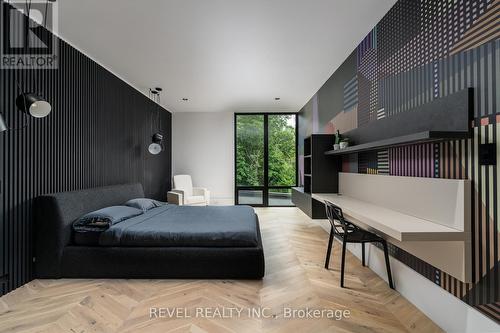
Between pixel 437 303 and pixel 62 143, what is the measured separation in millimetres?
4087

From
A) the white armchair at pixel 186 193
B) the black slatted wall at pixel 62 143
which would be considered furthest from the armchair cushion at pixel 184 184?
the black slatted wall at pixel 62 143

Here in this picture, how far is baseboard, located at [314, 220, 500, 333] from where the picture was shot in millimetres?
1507

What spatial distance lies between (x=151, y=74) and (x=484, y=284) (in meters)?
4.70

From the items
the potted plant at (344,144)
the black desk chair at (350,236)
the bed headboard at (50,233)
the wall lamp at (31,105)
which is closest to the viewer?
the wall lamp at (31,105)

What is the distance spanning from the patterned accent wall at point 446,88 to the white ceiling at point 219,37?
0.44m

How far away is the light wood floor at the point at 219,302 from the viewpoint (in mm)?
1773

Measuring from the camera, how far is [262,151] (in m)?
6.68

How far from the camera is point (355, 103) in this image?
10.8 ft

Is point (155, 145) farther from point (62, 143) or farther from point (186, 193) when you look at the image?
point (62, 143)

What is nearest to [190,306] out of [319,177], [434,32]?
[319,177]

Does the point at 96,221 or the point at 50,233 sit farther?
the point at 96,221

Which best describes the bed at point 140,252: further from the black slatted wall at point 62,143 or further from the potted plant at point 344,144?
the potted plant at point 344,144

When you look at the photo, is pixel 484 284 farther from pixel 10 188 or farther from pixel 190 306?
pixel 10 188

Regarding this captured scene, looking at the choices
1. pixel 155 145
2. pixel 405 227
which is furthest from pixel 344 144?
pixel 155 145
